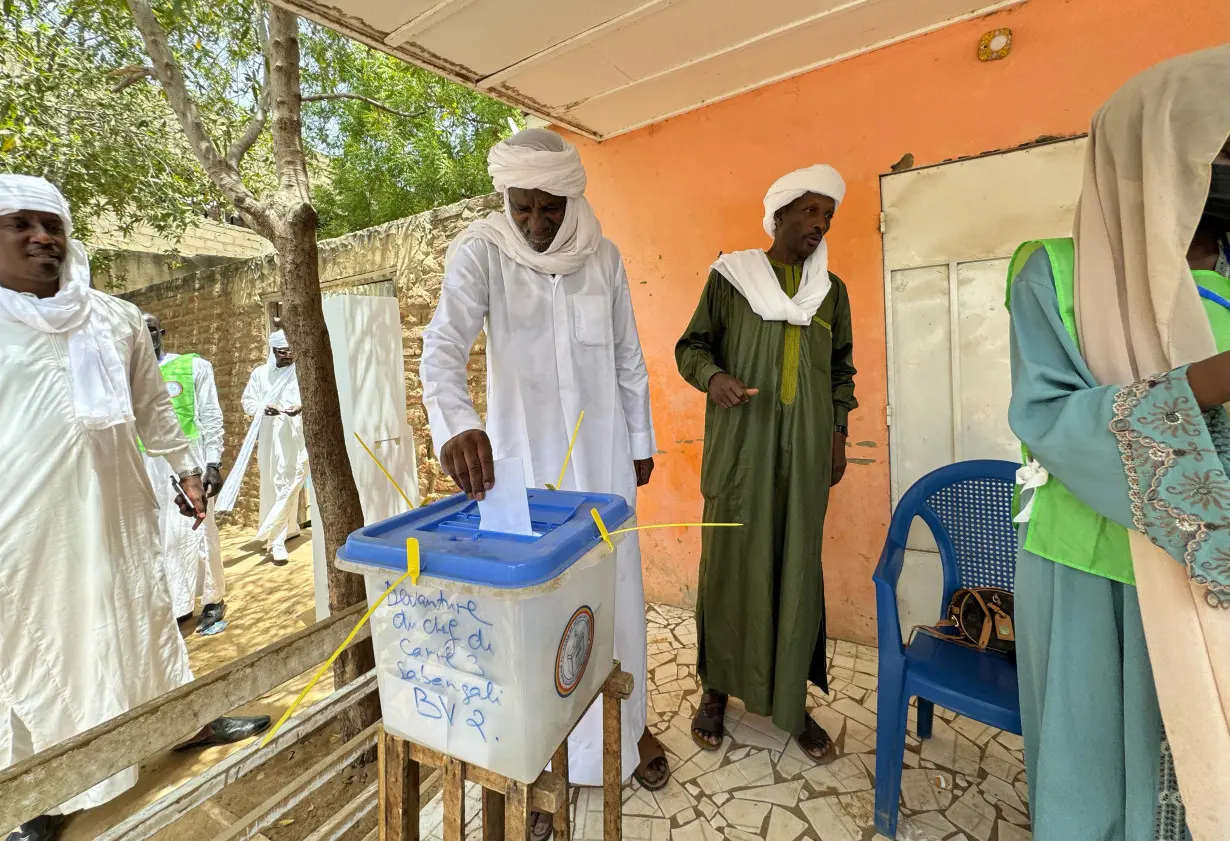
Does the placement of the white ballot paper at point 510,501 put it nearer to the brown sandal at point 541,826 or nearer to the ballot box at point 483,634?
the ballot box at point 483,634

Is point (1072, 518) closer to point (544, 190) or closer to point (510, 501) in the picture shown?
point (510, 501)

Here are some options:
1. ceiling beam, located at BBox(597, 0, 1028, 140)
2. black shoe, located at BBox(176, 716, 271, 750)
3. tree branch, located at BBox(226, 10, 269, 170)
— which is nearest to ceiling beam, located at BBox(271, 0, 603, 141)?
tree branch, located at BBox(226, 10, 269, 170)

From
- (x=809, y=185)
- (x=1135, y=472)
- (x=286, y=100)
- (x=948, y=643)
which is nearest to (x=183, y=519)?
(x=286, y=100)

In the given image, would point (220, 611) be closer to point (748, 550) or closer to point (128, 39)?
point (748, 550)

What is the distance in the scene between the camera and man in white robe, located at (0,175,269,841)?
173 centimetres

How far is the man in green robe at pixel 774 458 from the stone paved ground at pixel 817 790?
102 mm

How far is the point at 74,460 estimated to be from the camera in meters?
1.83

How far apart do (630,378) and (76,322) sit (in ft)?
6.51

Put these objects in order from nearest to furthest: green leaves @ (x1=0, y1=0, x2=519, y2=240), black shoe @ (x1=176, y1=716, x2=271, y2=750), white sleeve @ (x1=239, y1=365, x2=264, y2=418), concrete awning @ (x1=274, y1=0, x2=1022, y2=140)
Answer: concrete awning @ (x1=274, y1=0, x2=1022, y2=140) < black shoe @ (x1=176, y1=716, x2=271, y2=750) < green leaves @ (x1=0, y1=0, x2=519, y2=240) < white sleeve @ (x1=239, y1=365, x2=264, y2=418)

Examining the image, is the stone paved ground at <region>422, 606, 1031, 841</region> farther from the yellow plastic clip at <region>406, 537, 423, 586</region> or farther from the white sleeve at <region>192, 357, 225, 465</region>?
the white sleeve at <region>192, 357, 225, 465</region>

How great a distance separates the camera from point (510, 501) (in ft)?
2.95

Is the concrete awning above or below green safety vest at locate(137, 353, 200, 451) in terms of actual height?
above

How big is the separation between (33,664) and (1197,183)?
329 cm

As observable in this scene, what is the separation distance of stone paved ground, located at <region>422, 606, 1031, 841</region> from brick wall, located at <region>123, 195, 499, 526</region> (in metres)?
2.61
